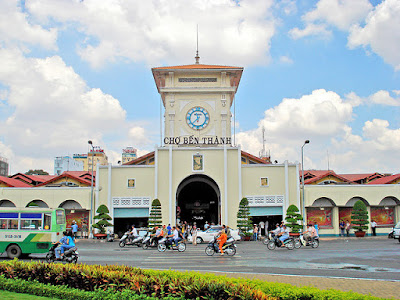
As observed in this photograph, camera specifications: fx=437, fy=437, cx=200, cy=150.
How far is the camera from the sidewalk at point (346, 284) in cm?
1138

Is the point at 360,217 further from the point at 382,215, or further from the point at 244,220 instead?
the point at 244,220

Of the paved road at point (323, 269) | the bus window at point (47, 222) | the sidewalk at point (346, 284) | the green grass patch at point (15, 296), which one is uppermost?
the bus window at point (47, 222)

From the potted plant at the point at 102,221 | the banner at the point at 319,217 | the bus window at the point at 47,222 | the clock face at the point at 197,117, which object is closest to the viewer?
the bus window at the point at 47,222

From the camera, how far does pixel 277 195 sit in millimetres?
40219

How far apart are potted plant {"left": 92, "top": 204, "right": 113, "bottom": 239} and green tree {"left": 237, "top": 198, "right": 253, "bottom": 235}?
11182 mm

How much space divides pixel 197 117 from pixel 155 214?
43.0 ft

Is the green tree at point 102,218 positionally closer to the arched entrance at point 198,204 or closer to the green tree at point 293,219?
the arched entrance at point 198,204

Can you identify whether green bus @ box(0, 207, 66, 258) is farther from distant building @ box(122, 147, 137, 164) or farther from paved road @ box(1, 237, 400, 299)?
distant building @ box(122, 147, 137, 164)

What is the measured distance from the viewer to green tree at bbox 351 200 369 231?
125ft

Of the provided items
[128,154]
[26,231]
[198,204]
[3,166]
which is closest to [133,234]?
A: [26,231]

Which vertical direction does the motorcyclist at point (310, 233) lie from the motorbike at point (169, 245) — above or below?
above

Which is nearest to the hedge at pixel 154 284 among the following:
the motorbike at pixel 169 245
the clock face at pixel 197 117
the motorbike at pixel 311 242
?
the motorbike at pixel 169 245

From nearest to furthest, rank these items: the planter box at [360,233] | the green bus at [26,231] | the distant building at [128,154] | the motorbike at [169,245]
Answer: the green bus at [26,231]
the motorbike at [169,245]
the planter box at [360,233]
the distant building at [128,154]

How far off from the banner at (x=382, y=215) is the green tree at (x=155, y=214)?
67.5 ft
